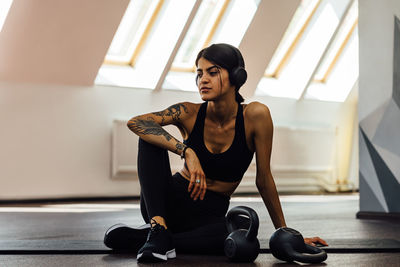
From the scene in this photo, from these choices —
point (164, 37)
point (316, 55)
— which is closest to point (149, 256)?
point (164, 37)

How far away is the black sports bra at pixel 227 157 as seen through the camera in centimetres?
204

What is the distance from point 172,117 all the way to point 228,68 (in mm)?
282

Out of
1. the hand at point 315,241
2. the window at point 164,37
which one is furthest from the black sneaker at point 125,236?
the window at point 164,37

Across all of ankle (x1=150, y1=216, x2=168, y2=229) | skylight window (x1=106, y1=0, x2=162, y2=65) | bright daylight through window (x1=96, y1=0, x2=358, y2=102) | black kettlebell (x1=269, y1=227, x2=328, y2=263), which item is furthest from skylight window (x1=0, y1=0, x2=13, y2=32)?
black kettlebell (x1=269, y1=227, x2=328, y2=263)

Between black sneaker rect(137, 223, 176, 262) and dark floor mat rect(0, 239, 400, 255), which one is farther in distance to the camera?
dark floor mat rect(0, 239, 400, 255)

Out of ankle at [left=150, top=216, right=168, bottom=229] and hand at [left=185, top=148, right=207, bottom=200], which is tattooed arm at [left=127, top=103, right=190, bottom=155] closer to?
hand at [left=185, top=148, right=207, bottom=200]

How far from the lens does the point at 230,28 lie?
19.9ft

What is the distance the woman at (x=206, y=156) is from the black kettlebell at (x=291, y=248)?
0.46 feet

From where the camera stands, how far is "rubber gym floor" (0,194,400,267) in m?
1.89

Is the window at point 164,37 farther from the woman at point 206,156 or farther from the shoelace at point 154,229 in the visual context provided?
the shoelace at point 154,229

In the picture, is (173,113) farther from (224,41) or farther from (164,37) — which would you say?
(224,41)

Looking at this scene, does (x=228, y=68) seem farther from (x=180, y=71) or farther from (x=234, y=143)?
A: (x=180, y=71)

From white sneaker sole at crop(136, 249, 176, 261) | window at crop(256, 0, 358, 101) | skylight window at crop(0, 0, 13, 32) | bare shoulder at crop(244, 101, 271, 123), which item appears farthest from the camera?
window at crop(256, 0, 358, 101)

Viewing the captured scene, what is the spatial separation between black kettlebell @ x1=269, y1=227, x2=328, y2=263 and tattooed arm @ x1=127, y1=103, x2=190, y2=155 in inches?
17.0
